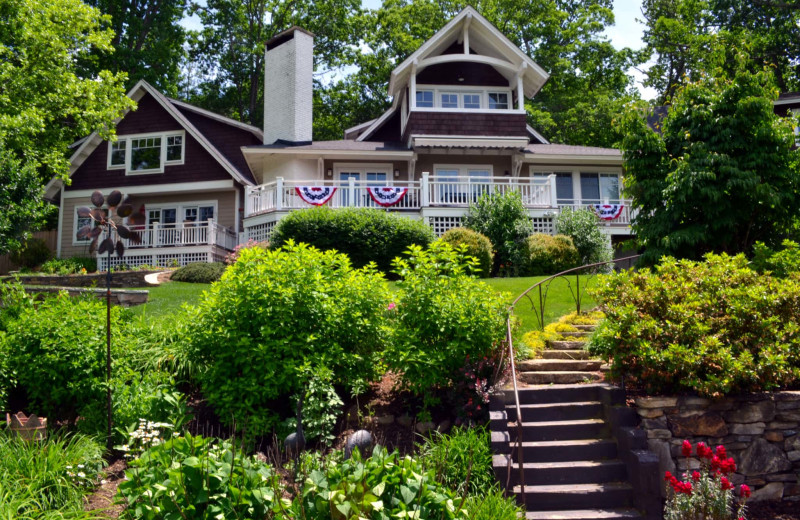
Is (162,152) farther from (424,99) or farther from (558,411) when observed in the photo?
(558,411)

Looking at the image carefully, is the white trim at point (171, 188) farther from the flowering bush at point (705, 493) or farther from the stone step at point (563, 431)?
the flowering bush at point (705, 493)

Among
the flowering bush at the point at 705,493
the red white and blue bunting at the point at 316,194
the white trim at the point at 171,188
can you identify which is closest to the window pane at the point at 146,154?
the white trim at the point at 171,188

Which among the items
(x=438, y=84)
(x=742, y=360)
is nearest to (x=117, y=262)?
(x=438, y=84)

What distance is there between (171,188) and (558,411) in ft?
63.2

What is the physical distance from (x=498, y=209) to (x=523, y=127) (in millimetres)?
5148

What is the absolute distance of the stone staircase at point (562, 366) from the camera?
771 centimetres

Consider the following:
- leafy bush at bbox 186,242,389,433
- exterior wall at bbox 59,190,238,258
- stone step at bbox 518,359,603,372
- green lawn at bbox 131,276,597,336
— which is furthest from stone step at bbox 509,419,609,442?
exterior wall at bbox 59,190,238,258

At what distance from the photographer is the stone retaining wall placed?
6434mm

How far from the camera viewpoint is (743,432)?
21.3ft

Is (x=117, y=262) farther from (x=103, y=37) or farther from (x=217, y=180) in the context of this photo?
(x=103, y=37)

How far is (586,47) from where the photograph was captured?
99.9 feet

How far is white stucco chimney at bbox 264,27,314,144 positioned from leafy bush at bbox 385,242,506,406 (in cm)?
1521

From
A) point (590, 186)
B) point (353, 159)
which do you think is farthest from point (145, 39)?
point (590, 186)

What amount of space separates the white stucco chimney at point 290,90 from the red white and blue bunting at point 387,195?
17.2 ft
